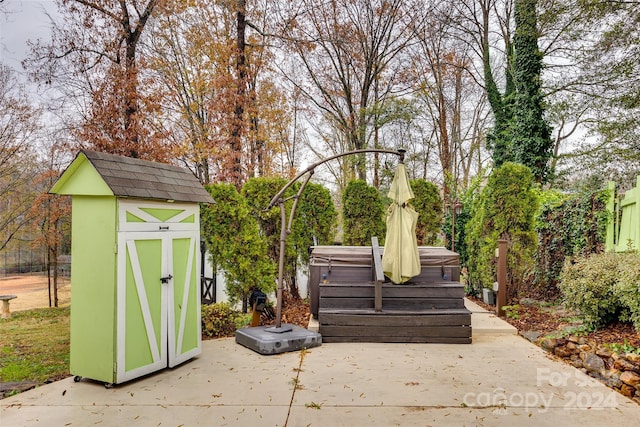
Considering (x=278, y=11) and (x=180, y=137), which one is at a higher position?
(x=278, y=11)

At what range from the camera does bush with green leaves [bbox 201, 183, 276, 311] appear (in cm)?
602

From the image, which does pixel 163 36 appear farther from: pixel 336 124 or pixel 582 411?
pixel 582 411

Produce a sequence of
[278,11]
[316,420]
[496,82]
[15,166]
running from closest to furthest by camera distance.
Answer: [316,420]
[15,166]
[278,11]
[496,82]

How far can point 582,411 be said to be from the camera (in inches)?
114

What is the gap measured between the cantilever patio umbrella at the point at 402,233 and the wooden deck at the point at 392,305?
0.24 meters

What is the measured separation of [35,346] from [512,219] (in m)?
8.76

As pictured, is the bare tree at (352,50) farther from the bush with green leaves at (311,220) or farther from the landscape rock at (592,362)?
the landscape rock at (592,362)

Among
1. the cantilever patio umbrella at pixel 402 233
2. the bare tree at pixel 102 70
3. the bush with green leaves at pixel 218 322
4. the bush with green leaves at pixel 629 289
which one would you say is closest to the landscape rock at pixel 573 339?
the bush with green leaves at pixel 629 289

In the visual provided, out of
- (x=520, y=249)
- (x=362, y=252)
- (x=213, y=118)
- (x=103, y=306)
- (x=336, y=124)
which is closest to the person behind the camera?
(x=103, y=306)

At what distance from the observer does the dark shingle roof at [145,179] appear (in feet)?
10.9

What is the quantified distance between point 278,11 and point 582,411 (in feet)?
43.7

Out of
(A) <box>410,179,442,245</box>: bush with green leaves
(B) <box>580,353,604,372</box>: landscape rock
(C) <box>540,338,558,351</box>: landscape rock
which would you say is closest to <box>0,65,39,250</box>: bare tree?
(A) <box>410,179,442,245</box>: bush with green leaves

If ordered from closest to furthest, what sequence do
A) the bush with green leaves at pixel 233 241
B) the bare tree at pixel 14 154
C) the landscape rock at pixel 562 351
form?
the landscape rock at pixel 562 351, the bush with green leaves at pixel 233 241, the bare tree at pixel 14 154

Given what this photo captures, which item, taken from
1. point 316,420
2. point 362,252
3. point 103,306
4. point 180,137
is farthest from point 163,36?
point 316,420
